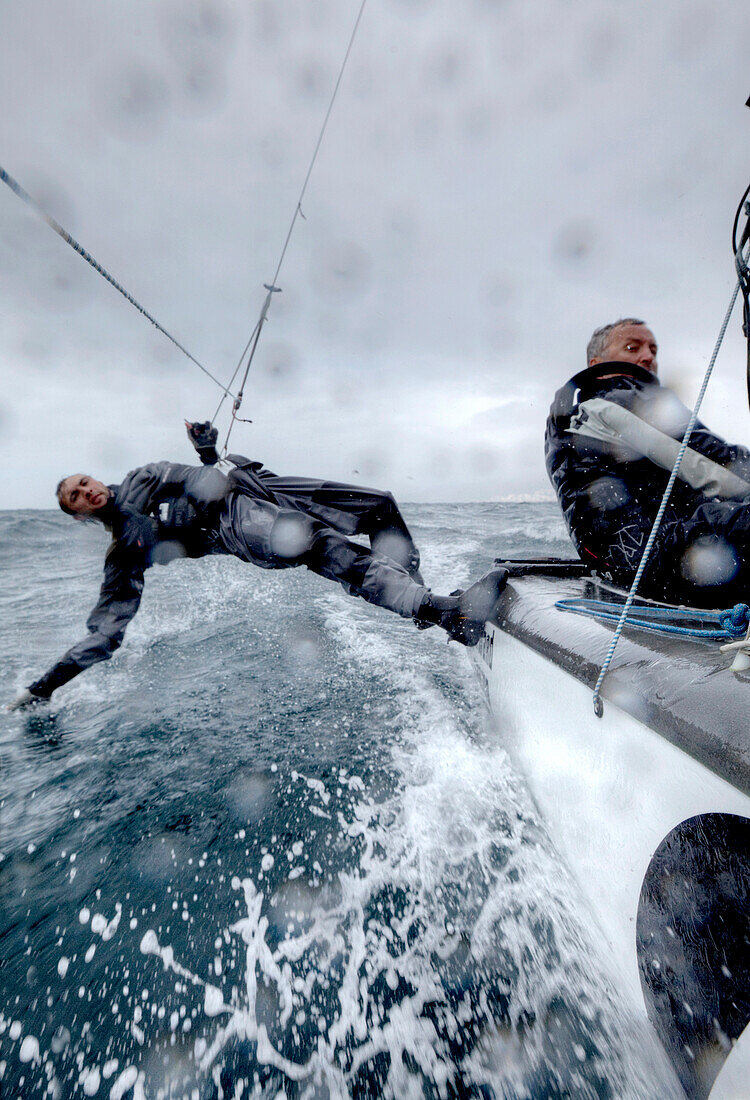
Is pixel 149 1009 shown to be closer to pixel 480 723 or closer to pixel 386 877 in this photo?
pixel 386 877

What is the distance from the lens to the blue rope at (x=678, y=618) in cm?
130

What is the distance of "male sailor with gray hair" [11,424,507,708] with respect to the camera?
2.68m

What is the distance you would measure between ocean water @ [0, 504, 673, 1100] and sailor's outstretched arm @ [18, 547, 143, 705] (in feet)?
0.71

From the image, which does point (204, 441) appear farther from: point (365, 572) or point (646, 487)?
point (646, 487)

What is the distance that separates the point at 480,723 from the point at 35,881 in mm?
2107

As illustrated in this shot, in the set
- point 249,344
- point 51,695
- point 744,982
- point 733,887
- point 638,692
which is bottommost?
point 51,695

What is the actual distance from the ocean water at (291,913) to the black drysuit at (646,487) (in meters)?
0.80

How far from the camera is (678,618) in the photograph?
4.90ft

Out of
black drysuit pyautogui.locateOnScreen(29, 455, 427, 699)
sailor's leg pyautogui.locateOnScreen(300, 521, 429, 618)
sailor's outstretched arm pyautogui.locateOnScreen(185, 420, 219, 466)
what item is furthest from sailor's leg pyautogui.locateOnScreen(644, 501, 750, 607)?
sailor's outstretched arm pyautogui.locateOnScreen(185, 420, 219, 466)

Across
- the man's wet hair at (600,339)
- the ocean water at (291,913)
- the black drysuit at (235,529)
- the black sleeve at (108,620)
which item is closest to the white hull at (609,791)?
the ocean water at (291,913)

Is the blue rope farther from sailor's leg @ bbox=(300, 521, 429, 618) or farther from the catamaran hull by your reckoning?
sailor's leg @ bbox=(300, 521, 429, 618)

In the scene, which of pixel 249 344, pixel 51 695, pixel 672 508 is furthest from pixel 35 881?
pixel 249 344

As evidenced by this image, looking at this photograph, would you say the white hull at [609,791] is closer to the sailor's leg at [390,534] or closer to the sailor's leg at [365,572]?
the sailor's leg at [365,572]

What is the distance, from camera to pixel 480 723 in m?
2.66
